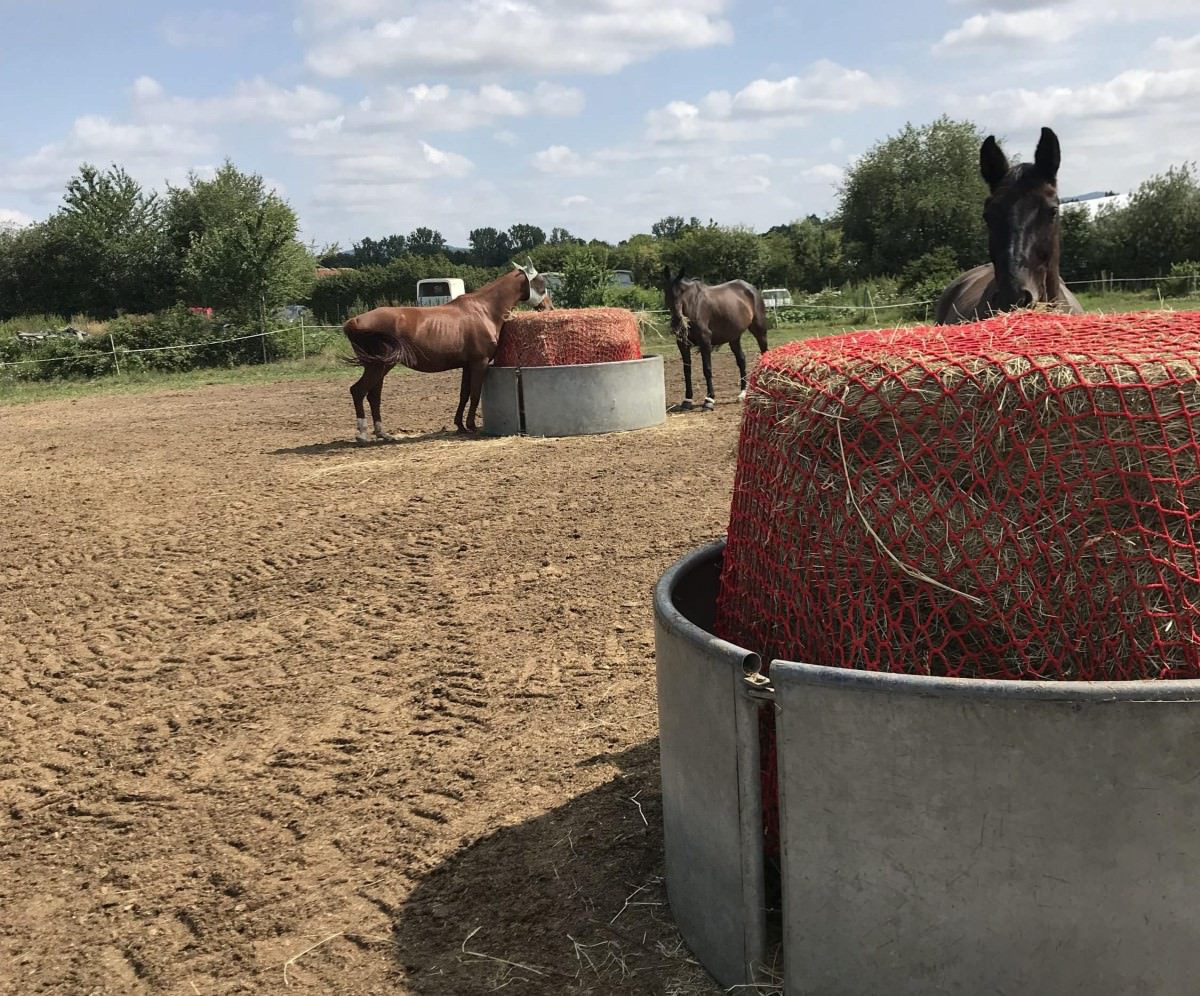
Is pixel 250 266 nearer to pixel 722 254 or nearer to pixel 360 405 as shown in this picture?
pixel 360 405

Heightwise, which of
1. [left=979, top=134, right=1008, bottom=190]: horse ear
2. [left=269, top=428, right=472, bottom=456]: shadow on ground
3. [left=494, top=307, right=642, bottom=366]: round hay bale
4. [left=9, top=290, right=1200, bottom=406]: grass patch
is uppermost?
[left=979, top=134, right=1008, bottom=190]: horse ear

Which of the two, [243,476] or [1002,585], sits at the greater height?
[1002,585]

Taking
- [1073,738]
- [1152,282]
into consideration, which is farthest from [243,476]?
[1152,282]

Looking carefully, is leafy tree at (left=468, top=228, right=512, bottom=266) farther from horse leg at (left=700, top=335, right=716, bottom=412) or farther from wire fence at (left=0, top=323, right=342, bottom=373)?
horse leg at (left=700, top=335, right=716, bottom=412)

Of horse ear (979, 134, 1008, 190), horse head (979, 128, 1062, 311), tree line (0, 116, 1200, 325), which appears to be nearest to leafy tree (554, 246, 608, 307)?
tree line (0, 116, 1200, 325)

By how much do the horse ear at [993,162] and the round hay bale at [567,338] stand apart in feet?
19.4

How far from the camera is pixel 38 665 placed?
195 inches

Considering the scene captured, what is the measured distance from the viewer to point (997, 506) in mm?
2088

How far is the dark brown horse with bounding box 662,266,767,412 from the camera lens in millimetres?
12750

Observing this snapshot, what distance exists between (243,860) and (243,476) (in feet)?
21.9

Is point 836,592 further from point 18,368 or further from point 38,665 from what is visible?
point 18,368

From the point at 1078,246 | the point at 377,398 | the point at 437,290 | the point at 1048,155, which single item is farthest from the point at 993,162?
the point at 1078,246

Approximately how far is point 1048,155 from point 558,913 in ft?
14.3

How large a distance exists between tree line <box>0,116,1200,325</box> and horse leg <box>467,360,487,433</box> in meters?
16.4
